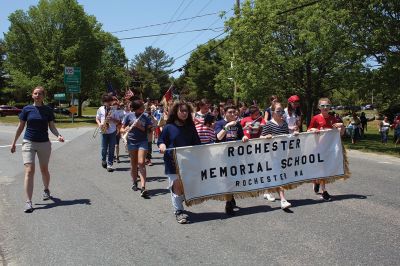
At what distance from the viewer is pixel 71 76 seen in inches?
1543

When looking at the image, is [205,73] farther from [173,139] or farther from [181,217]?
[181,217]

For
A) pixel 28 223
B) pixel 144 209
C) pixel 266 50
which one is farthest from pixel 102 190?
pixel 266 50

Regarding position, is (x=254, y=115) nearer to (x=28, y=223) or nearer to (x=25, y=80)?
(x=28, y=223)

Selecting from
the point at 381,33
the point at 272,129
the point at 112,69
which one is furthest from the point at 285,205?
the point at 112,69

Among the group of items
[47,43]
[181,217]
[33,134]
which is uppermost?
[47,43]

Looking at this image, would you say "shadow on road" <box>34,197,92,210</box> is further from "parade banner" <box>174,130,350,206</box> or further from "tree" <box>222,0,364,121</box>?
"tree" <box>222,0,364,121</box>

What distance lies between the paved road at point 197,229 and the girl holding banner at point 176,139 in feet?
1.20

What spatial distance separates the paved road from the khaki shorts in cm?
82

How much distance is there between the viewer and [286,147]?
7582mm

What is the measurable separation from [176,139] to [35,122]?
8.12ft

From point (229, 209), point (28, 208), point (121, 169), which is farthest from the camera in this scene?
point (121, 169)

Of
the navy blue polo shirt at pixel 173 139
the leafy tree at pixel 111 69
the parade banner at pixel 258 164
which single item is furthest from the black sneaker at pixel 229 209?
the leafy tree at pixel 111 69

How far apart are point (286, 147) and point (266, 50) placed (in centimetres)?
1924

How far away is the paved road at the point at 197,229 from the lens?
16.4ft
